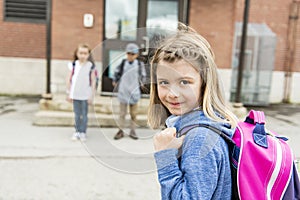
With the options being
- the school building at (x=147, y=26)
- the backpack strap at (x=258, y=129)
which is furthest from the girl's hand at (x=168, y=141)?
the school building at (x=147, y=26)

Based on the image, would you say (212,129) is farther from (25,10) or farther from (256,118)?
(25,10)

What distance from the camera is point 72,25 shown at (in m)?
7.54

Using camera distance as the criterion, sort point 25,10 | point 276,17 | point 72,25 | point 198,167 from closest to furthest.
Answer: point 198,167
point 72,25
point 25,10
point 276,17

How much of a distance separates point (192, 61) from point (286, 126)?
643 cm

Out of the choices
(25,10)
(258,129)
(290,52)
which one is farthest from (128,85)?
(290,52)

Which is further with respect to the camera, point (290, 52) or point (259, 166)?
point (290, 52)

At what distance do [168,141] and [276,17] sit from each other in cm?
983

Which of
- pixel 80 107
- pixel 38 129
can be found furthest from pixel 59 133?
pixel 80 107

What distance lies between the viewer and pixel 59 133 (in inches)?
228

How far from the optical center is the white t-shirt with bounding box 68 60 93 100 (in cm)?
439

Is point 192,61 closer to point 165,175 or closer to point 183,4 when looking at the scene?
point 165,175

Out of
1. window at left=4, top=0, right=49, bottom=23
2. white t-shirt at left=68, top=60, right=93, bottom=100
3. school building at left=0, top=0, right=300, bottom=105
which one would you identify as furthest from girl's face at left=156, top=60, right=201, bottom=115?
window at left=4, top=0, right=49, bottom=23

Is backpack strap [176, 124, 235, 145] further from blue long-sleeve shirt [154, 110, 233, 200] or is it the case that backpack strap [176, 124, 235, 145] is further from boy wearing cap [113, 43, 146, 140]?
boy wearing cap [113, 43, 146, 140]

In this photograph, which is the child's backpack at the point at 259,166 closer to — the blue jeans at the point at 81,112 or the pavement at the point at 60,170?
the pavement at the point at 60,170
